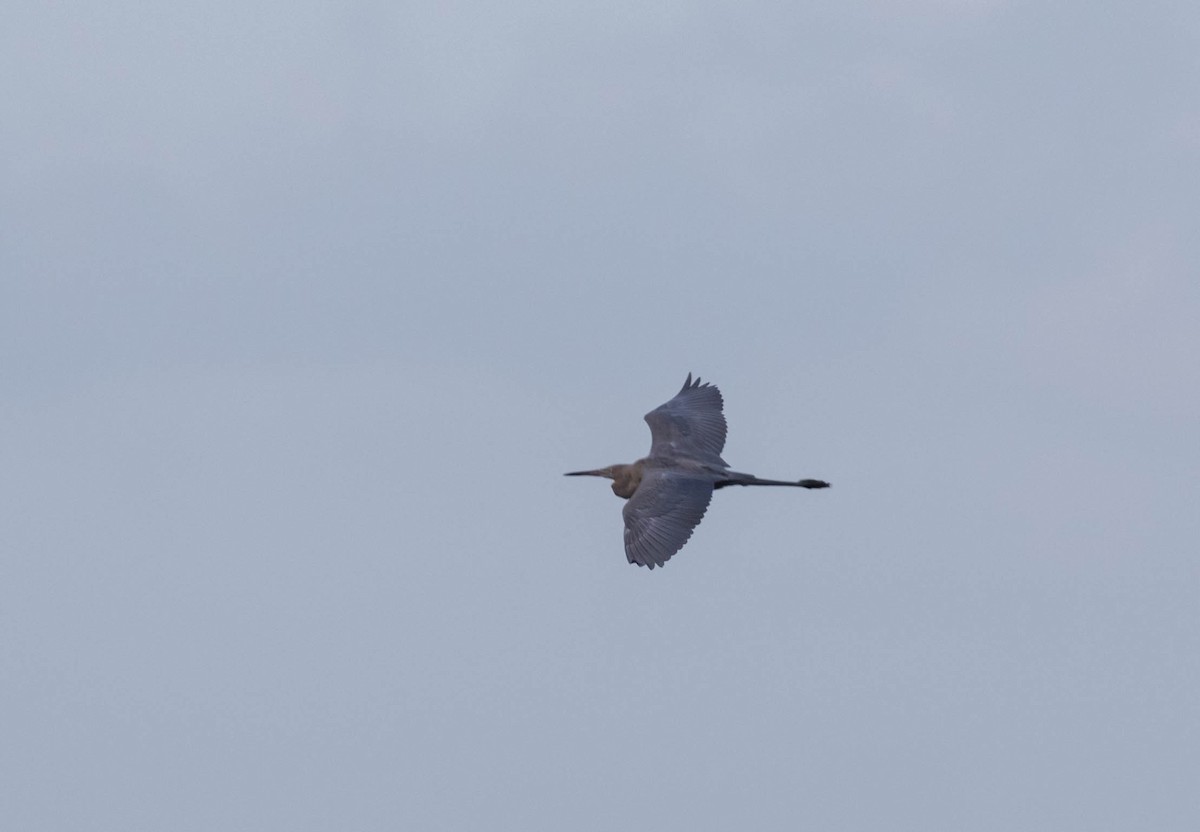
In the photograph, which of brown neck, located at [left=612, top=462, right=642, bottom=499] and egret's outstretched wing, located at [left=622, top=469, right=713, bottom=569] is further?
brown neck, located at [left=612, top=462, right=642, bottom=499]

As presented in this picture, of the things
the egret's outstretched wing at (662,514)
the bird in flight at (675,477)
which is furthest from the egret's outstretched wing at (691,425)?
the egret's outstretched wing at (662,514)

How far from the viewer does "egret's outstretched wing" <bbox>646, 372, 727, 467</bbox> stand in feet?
111

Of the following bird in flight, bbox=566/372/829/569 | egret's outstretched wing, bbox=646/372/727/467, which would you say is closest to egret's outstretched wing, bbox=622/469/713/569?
bird in flight, bbox=566/372/829/569

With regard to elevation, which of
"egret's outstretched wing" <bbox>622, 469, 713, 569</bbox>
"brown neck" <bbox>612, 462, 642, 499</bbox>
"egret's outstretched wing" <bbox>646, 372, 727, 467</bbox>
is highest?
"egret's outstretched wing" <bbox>646, 372, 727, 467</bbox>

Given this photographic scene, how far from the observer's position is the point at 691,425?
113 ft

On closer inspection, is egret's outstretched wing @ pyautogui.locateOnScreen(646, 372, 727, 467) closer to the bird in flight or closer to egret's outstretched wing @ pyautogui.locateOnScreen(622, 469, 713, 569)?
the bird in flight

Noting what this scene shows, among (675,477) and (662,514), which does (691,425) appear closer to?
(675,477)

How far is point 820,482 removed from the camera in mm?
33219

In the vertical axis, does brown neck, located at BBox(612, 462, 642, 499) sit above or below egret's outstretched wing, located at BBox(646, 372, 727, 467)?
below

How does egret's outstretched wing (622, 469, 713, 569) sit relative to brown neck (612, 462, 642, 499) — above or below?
below

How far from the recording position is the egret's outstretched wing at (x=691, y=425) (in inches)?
1331

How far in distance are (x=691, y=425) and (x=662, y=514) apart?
13.0 feet

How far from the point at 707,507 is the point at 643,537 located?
1473 mm

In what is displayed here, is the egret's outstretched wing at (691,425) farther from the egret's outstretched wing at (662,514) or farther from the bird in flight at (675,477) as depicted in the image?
the egret's outstretched wing at (662,514)
